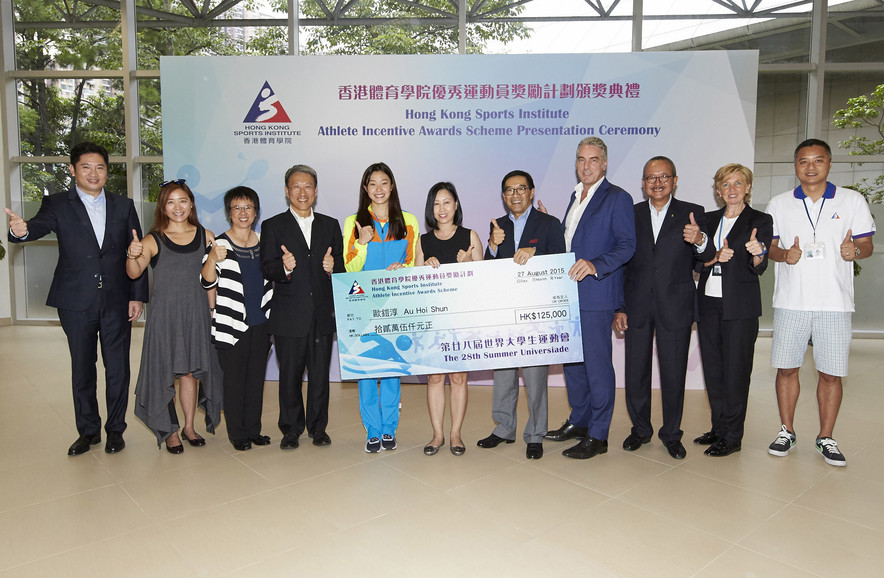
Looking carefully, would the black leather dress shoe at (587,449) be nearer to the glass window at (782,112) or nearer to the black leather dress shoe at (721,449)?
the black leather dress shoe at (721,449)

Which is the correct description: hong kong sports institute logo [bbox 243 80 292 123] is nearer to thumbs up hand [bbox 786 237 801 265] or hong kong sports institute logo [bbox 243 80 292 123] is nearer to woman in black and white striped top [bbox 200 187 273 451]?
woman in black and white striped top [bbox 200 187 273 451]

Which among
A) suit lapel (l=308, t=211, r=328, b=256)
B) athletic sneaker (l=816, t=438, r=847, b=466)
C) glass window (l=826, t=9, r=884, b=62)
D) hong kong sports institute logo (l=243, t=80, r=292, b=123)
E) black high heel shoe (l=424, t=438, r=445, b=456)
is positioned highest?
glass window (l=826, t=9, r=884, b=62)

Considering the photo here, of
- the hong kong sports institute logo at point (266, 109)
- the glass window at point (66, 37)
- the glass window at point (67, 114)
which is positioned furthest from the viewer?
the glass window at point (67, 114)

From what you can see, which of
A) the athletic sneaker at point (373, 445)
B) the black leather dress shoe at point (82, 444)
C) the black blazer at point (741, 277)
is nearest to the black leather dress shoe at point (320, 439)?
the athletic sneaker at point (373, 445)

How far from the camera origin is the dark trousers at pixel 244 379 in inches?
141

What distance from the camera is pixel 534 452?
350 cm

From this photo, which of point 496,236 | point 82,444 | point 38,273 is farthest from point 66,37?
point 496,236

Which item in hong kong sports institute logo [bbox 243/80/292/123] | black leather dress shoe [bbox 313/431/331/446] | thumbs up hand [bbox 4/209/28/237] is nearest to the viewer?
thumbs up hand [bbox 4/209/28/237]

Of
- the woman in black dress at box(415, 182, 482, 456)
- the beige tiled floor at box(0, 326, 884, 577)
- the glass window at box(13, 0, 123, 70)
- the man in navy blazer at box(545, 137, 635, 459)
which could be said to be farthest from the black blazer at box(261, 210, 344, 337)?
the glass window at box(13, 0, 123, 70)

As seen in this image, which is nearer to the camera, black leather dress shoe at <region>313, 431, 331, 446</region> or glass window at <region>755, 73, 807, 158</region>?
black leather dress shoe at <region>313, 431, 331, 446</region>

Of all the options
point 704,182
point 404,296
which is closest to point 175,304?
point 404,296

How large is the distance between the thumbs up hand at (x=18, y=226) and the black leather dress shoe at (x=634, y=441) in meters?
3.61

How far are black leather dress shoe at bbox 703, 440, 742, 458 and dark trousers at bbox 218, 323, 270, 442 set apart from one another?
2.69m

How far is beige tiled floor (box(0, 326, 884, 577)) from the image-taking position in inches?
94.0
